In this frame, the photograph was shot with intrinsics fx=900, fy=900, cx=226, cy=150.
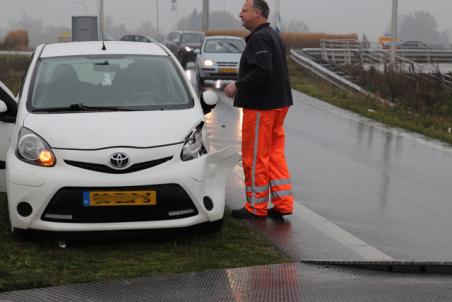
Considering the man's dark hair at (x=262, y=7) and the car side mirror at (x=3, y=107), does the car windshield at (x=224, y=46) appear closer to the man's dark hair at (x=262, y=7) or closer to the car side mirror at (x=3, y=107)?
the man's dark hair at (x=262, y=7)

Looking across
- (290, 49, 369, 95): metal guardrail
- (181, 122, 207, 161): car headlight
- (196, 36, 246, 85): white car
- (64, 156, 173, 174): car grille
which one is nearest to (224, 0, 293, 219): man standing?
(181, 122, 207, 161): car headlight

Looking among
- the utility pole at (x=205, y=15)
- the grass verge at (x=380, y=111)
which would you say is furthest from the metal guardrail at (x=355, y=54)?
the utility pole at (x=205, y=15)

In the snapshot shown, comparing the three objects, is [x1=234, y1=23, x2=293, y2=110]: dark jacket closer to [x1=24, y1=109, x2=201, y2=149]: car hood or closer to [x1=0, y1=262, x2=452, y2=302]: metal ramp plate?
[x1=24, y1=109, x2=201, y2=149]: car hood

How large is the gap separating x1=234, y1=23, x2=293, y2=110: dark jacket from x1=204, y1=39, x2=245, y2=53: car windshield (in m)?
21.2

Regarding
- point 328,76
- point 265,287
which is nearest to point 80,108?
point 265,287

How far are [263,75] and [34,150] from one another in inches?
83.7

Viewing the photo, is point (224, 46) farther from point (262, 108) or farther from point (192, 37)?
point (262, 108)

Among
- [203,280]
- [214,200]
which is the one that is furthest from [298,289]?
[214,200]

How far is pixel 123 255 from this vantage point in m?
6.71

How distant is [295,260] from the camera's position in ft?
21.7

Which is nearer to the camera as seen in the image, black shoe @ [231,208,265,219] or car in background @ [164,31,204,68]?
black shoe @ [231,208,265,219]

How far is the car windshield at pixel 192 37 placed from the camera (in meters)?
48.7

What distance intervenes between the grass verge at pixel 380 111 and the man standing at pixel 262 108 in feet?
25.1

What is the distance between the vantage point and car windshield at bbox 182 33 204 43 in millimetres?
48656
